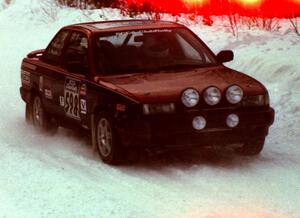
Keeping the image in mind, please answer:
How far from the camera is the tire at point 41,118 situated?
1029 cm

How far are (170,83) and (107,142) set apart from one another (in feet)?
3.02

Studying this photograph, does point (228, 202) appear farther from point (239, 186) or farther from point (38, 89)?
point (38, 89)

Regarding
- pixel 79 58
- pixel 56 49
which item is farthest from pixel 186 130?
pixel 56 49

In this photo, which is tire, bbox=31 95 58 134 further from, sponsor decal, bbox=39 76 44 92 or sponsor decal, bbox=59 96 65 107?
sponsor decal, bbox=59 96 65 107

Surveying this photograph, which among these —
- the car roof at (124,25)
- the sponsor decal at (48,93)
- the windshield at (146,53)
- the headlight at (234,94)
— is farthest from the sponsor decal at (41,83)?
the headlight at (234,94)

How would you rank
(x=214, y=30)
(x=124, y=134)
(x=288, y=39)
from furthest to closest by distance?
(x=214, y=30) < (x=288, y=39) < (x=124, y=134)

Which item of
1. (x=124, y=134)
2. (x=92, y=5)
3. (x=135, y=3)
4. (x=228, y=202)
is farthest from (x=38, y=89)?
(x=92, y=5)

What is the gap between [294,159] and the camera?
28.1 ft

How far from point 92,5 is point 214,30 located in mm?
8464

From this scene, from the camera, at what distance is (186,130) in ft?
25.6

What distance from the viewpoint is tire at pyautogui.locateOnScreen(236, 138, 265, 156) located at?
8.56 meters

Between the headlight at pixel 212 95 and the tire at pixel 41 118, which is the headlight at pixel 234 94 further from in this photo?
the tire at pixel 41 118

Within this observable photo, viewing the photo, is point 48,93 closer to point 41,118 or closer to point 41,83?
point 41,83

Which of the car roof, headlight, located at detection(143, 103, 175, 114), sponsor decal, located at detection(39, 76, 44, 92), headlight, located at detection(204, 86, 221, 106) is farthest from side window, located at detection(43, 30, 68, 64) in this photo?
headlight, located at detection(204, 86, 221, 106)
